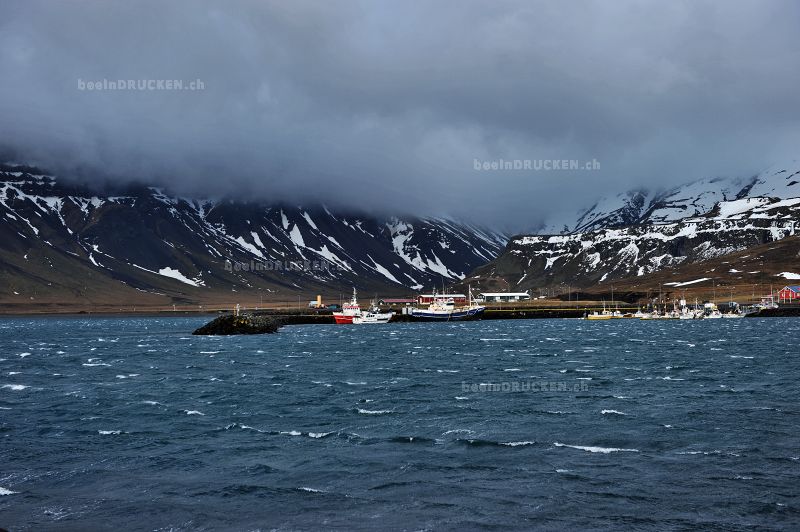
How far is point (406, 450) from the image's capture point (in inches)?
1553

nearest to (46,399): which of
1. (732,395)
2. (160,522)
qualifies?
(160,522)

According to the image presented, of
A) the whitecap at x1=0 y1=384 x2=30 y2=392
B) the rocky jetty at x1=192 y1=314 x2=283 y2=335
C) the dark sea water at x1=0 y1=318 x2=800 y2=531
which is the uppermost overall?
the rocky jetty at x1=192 y1=314 x2=283 y2=335

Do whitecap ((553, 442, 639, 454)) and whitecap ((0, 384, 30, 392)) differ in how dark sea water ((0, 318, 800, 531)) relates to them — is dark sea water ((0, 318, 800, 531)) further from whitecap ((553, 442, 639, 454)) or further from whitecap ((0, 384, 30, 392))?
whitecap ((0, 384, 30, 392))

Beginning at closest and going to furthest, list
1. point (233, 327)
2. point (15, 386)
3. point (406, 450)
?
point (406, 450) < point (15, 386) < point (233, 327)

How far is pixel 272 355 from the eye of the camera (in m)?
106

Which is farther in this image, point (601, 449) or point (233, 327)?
point (233, 327)

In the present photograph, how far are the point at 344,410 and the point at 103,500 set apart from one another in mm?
22770

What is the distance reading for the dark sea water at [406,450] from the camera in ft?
95.8

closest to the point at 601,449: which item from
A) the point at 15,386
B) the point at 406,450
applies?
the point at 406,450

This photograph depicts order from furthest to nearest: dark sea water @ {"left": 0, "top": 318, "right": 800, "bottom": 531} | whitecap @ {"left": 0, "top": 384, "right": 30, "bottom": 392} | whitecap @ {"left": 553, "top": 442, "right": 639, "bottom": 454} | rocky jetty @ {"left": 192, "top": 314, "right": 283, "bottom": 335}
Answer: rocky jetty @ {"left": 192, "top": 314, "right": 283, "bottom": 335} < whitecap @ {"left": 0, "top": 384, "right": 30, "bottom": 392} < whitecap @ {"left": 553, "top": 442, "right": 639, "bottom": 454} < dark sea water @ {"left": 0, "top": 318, "right": 800, "bottom": 531}

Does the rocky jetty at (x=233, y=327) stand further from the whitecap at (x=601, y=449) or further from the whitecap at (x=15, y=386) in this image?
the whitecap at (x=601, y=449)

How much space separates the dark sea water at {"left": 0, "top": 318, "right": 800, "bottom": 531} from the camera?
95.8 feet

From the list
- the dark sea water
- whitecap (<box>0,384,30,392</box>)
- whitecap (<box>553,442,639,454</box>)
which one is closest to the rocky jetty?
the dark sea water

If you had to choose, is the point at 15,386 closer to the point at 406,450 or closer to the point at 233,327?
the point at 406,450
